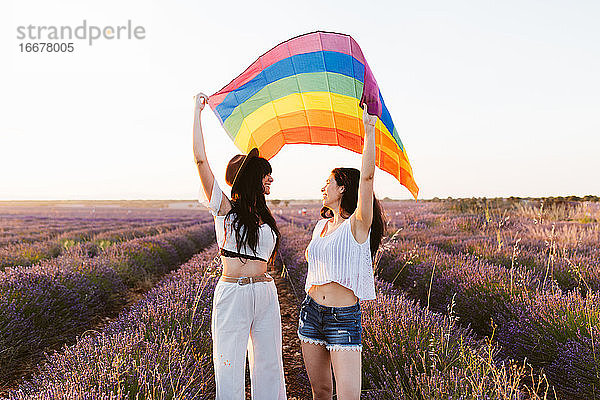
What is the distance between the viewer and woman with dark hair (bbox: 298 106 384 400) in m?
2.04

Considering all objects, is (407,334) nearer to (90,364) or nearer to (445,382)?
(445,382)

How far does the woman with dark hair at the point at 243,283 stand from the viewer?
6.93 ft

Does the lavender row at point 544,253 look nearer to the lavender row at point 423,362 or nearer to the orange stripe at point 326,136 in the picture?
the lavender row at point 423,362

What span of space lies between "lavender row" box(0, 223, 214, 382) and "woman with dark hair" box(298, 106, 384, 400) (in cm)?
342

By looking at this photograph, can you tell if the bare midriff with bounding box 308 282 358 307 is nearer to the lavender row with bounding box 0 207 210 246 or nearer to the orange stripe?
the orange stripe

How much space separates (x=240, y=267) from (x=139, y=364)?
1.10 metres

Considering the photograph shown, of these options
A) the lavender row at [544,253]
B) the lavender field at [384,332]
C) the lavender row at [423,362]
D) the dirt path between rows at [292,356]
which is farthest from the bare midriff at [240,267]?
the lavender row at [544,253]

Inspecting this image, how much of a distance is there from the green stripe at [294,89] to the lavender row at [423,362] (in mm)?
1851

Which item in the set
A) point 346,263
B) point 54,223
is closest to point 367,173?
point 346,263

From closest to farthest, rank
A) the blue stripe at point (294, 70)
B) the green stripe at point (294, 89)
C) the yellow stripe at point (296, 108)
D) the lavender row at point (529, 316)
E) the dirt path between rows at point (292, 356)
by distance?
the blue stripe at point (294, 70) → the green stripe at point (294, 89) → the yellow stripe at point (296, 108) → the lavender row at point (529, 316) → the dirt path between rows at point (292, 356)

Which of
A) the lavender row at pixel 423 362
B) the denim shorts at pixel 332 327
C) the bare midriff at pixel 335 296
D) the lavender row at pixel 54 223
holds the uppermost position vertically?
the bare midriff at pixel 335 296

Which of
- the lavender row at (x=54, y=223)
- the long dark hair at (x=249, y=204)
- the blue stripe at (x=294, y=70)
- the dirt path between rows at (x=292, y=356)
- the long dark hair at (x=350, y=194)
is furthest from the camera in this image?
the lavender row at (x=54, y=223)

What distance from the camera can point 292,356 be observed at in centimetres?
435

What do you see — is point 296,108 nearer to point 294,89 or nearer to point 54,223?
point 294,89
